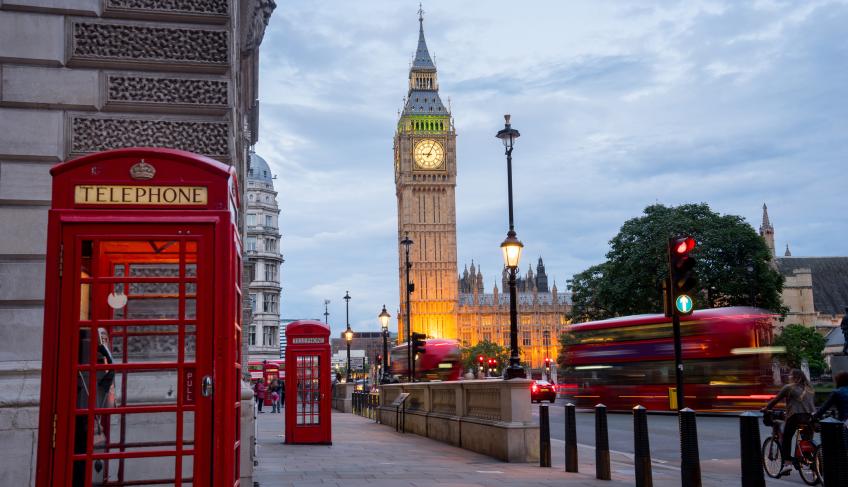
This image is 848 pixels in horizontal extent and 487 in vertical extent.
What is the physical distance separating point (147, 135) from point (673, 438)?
1558 cm

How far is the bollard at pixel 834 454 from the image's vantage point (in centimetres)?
781

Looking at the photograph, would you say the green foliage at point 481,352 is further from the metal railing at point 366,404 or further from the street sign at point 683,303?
the street sign at point 683,303

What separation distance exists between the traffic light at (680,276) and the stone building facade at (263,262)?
7998cm

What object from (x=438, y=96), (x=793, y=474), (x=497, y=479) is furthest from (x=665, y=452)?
(x=438, y=96)

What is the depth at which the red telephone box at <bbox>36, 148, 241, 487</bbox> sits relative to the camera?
4.85 m

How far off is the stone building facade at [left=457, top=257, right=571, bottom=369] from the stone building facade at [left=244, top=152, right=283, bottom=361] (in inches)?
1821

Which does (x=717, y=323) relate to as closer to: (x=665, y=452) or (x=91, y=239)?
(x=665, y=452)

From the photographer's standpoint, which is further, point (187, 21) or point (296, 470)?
point (296, 470)

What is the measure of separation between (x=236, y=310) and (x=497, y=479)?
7.01 m

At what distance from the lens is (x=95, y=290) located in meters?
4.95

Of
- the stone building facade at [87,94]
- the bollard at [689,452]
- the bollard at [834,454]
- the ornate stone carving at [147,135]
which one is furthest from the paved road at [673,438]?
the stone building facade at [87,94]

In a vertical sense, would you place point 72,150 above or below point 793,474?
above

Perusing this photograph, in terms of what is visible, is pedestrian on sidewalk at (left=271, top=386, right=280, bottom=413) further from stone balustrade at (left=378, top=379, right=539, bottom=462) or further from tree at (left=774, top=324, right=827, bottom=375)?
tree at (left=774, top=324, right=827, bottom=375)

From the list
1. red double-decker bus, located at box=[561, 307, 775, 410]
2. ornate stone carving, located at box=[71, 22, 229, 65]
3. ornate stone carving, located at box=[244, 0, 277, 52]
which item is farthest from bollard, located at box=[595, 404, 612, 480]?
red double-decker bus, located at box=[561, 307, 775, 410]
